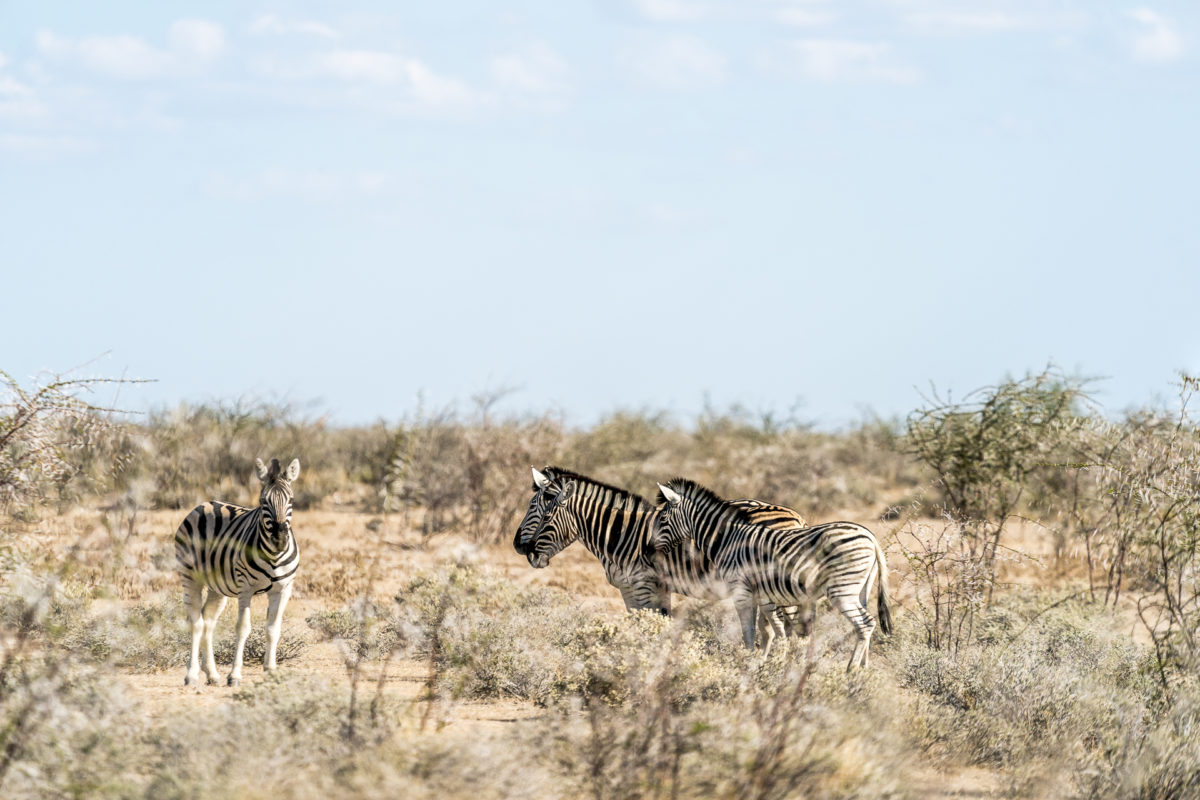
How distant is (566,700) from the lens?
26.1 ft

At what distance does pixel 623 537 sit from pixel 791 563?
7.36ft

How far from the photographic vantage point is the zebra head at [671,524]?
1083 centimetres

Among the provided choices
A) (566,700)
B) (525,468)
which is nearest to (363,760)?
(566,700)

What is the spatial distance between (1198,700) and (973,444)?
7767 millimetres

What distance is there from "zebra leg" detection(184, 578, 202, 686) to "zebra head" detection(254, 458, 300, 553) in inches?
35.5

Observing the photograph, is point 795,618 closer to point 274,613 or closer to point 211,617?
point 274,613

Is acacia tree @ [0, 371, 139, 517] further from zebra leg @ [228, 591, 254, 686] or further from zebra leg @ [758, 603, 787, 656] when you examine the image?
zebra leg @ [758, 603, 787, 656]

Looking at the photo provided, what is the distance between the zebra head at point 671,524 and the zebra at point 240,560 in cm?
324

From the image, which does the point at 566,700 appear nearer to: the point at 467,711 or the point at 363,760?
the point at 467,711

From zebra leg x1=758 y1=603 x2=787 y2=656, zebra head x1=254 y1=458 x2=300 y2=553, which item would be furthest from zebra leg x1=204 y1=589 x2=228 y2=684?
zebra leg x1=758 y1=603 x2=787 y2=656

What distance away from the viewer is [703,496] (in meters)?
10.9

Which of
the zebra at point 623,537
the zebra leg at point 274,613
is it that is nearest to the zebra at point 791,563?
the zebra at point 623,537

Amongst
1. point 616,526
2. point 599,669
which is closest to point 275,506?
point 599,669

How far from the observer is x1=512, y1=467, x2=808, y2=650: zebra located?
10.9 metres
